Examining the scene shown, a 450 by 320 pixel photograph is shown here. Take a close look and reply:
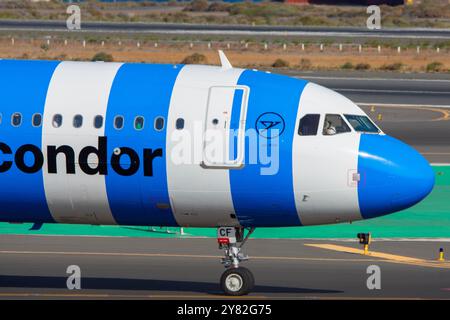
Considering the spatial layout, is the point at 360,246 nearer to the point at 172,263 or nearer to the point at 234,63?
the point at 172,263

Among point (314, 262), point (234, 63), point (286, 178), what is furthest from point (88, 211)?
point (234, 63)

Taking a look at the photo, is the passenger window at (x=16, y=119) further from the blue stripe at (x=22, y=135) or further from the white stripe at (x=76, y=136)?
the white stripe at (x=76, y=136)

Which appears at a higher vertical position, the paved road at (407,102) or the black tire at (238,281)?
the paved road at (407,102)

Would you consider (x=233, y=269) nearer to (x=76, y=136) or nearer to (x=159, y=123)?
(x=159, y=123)

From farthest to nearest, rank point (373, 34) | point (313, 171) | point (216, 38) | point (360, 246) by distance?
1. point (373, 34)
2. point (216, 38)
3. point (360, 246)
4. point (313, 171)

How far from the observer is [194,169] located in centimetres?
2572

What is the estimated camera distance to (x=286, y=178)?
84.1ft

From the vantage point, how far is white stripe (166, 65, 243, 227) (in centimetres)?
2561

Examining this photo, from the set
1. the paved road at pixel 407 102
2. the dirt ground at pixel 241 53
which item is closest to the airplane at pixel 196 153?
the paved road at pixel 407 102

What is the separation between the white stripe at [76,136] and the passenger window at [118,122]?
0.30 m

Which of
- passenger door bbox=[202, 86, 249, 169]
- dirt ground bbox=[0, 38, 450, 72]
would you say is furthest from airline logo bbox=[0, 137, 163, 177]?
dirt ground bbox=[0, 38, 450, 72]

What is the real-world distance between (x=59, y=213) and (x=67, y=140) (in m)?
1.68

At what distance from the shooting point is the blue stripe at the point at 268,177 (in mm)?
25594

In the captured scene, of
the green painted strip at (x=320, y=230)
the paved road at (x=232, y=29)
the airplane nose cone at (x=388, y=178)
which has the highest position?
the paved road at (x=232, y=29)
